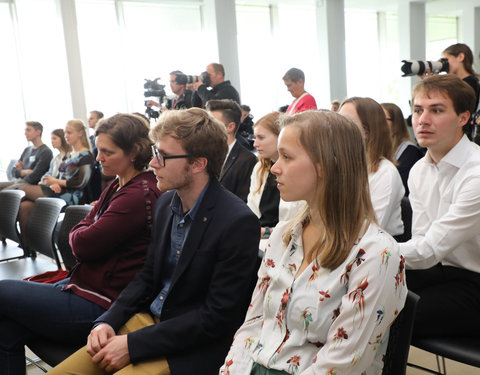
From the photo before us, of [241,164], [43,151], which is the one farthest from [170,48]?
[241,164]

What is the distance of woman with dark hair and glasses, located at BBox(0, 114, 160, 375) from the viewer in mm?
1722

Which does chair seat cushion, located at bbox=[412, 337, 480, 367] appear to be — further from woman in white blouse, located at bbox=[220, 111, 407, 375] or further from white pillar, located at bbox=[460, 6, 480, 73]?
white pillar, located at bbox=[460, 6, 480, 73]

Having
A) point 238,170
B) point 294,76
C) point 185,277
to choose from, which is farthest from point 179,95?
point 185,277

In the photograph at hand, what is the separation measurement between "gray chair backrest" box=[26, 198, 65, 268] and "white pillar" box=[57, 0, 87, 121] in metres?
4.99

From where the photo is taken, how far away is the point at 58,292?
1.79 meters

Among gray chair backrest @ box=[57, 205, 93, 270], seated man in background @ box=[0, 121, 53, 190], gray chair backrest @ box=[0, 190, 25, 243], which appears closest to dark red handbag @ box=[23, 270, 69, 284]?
gray chair backrest @ box=[57, 205, 93, 270]

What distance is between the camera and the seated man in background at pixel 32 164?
572 centimetres

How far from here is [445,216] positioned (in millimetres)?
1614

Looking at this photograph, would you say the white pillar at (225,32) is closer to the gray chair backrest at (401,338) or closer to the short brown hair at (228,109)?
the short brown hair at (228,109)

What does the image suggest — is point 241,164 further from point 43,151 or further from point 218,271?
point 43,151

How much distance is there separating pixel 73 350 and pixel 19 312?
0.23 m

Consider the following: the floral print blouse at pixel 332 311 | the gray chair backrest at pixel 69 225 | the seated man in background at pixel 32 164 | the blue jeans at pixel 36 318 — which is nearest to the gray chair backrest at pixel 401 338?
the floral print blouse at pixel 332 311

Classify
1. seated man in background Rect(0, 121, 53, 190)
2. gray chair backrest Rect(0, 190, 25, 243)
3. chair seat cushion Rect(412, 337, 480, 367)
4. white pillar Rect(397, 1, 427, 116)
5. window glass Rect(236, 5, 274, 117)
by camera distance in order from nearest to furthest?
1. chair seat cushion Rect(412, 337, 480, 367)
2. gray chair backrest Rect(0, 190, 25, 243)
3. seated man in background Rect(0, 121, 53, 190)
4. window glass Rect(236, 5, 274, 117)
5. white pillar Rect(397, 1, 427, 116)

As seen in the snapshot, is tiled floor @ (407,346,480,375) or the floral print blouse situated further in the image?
tiled floor @ (407,346,480,375)
